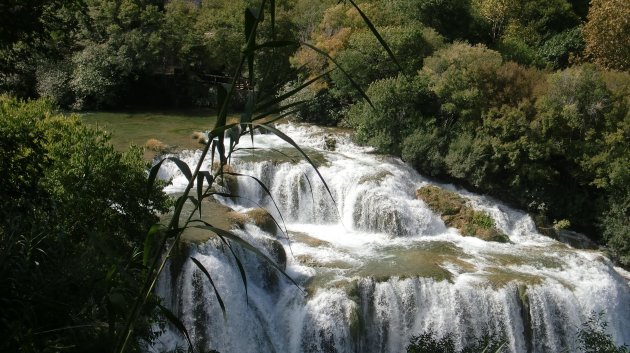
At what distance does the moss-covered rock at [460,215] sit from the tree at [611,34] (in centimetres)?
877

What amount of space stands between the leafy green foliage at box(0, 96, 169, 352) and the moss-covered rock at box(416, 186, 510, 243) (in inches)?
368

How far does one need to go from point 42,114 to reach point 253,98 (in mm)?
11191

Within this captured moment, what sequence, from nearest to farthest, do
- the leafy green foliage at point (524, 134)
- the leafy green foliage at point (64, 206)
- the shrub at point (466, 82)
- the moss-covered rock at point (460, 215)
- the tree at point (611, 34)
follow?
Result: the leafy green foliage at point (64, 206), the moss-covered rock at point (460, 215), the leafy green foliage at point (524, 134), the shrub at point (466, 82), the tree at point (611, 34)

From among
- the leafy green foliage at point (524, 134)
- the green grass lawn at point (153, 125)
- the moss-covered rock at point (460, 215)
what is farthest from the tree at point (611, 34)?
the green grass lawn at point (153, 125)

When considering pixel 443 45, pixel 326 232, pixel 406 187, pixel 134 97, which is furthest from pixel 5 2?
pixel 134 97

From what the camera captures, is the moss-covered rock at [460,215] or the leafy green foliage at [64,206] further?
the moss-covered rock at [460,215]

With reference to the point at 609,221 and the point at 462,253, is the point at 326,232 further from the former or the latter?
the point at 609,221

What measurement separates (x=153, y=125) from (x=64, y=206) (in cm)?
1444

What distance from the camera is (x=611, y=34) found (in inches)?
842

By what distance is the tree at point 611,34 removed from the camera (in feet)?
68.7

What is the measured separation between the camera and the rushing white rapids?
40.7 ft

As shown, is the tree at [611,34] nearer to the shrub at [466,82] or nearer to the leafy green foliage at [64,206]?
the shrub at [466,82]

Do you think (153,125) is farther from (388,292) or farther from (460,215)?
(388,292)

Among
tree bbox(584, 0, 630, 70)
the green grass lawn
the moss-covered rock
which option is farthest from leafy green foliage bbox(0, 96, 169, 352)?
tree bbox(584, 0, 630, 70)
